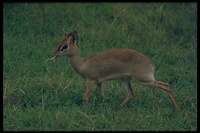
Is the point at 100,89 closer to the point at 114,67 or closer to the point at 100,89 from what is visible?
the point at 100,89

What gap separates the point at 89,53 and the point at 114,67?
7.11ft

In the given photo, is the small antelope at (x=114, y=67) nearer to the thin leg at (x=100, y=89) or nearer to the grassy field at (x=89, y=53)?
the thin leg at (x=100, y=89)

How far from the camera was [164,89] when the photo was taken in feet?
26.9

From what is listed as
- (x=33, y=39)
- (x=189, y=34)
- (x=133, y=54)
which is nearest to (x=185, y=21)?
(x=189, y=34)

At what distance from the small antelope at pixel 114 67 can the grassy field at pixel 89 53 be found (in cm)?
21

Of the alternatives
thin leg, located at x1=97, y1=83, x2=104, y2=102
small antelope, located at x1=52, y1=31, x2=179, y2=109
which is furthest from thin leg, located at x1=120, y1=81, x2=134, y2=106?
thin leg, located at x1=97, y1=83, x2=104, y2=102

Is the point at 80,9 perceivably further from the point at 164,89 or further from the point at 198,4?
the point at 164,89

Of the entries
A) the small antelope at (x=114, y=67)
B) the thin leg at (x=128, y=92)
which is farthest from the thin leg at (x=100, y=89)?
the thin leg at (x=128, y=92)

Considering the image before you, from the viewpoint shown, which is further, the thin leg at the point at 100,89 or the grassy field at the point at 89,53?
the thin leg at the point at 100,89

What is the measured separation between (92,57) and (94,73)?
0.24 m

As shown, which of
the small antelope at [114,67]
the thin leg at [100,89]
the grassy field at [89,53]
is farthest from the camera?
the thin leg at [100,89]

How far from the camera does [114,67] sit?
825cm

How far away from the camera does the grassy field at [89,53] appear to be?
7.64 metres

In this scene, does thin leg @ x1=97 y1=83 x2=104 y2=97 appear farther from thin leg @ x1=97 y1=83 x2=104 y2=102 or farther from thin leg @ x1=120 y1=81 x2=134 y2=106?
thin leg @ x1=120 y1=81 x2=134 y2=106
